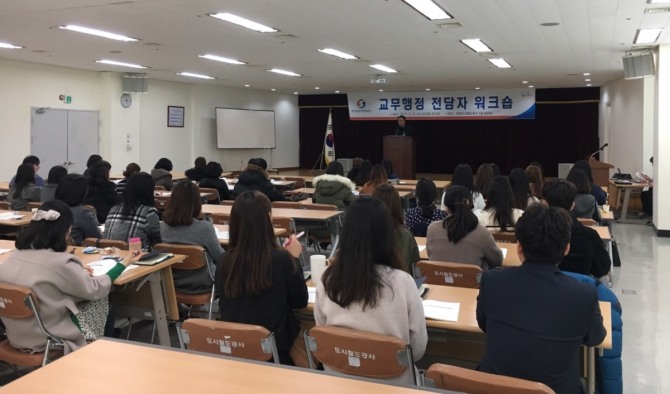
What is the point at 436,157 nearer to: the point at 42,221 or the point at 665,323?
the point at 665,323

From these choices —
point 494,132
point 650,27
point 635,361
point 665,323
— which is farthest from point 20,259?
point 494,132

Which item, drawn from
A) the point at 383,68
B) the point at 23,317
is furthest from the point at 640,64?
the point at 23,317

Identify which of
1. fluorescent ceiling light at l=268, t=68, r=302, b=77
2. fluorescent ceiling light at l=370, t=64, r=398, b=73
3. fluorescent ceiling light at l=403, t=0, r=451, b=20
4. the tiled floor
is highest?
fluorescent ceiling light at l=268, t=68, r=302, b=77

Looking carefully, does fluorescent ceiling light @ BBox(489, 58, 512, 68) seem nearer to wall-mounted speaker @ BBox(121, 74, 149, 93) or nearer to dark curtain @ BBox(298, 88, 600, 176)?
dark curtain @ BBox(298, 88, 600, 176)

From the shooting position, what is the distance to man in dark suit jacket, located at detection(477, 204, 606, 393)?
203 cm

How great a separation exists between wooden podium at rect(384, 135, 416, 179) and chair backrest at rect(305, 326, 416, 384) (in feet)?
44.9

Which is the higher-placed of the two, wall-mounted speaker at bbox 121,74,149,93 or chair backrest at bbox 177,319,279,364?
wall-mounted speaker at bbox 121,74,149,93

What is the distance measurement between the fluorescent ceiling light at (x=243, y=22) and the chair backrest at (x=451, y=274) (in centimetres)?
438

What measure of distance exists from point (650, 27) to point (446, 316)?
6414 millimetres

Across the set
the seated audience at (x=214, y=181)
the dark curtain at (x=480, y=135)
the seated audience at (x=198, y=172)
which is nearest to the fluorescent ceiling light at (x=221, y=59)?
the seated audience at (x=198, y=172)

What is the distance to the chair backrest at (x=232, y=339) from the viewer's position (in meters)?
2.28

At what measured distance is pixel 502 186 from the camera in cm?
453

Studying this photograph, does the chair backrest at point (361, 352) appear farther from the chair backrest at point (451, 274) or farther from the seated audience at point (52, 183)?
the seated audience at point (52, 183)

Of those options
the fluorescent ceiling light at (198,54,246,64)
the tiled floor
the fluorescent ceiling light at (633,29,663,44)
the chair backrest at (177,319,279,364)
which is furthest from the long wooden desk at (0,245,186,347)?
the fluorescent ceiling light at (633,29,663,44)
